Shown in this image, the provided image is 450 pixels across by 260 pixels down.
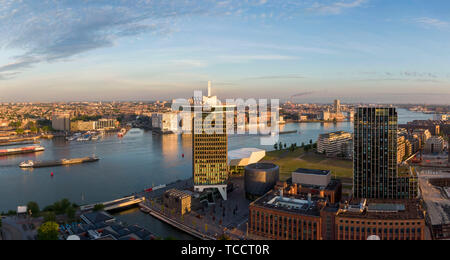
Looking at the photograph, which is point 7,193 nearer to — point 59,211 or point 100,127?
point 59,211

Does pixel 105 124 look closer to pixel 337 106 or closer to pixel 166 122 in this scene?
pixel 166 122

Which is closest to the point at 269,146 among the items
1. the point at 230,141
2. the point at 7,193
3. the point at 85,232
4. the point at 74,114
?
the point at 230,141

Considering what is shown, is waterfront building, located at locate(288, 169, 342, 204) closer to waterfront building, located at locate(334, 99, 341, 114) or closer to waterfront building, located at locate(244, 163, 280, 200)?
waterfront building, located at locate(244, 163, 280, 200)

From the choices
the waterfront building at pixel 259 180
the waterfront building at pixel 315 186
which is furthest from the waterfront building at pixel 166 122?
the waterfront building at pixel 315 186

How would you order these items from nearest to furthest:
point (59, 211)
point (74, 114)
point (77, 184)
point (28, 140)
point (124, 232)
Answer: point (124, 232) < point (59, 211) < point (77, 184) < point (28, 140) < point (74, 114)

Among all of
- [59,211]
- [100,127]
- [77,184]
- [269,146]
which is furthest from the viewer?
[100,127]

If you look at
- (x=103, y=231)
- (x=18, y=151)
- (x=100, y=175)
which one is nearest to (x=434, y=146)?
(x=100, y=175)
